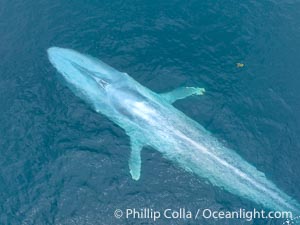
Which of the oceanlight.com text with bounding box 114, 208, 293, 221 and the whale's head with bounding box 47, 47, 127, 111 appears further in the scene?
the whale's head with bounding box 47, 47, 127, 111

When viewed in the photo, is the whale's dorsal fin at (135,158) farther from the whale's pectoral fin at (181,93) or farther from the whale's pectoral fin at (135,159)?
the whale's pectoral fin at (181,93)

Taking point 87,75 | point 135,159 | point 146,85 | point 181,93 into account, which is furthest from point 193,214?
point 87,75

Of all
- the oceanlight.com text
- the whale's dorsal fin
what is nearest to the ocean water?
the oceanlight.com text

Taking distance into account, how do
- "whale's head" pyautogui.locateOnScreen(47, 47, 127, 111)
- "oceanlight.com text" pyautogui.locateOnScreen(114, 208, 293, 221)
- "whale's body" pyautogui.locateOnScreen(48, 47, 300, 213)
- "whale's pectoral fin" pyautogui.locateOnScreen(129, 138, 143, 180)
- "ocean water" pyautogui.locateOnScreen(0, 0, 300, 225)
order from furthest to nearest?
"whale's head" pyautogui.locateOnScreen(47, 47, 127, 111)
"whale's pectoral fin" pyautogui.locateOnScreen(129, 138, 143, 180)
"whale's body" pyautogui.locateOnScreen(48, 47, 300, 213)
"ocean water" pyautogui.locateOnScreen(0, 0, 300, 225)
"oceanlight.com text" pyautogui.locateOnScreen(114, 208, 293, 221)

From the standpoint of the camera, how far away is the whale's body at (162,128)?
29120 mm

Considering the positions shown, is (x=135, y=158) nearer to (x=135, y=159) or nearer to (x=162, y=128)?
(x=135, y=159)

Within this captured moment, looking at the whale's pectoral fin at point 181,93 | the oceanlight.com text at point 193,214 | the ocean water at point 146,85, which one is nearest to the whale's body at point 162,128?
the whale's pectoral fin at point 181,93

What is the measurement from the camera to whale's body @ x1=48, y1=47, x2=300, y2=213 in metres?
29.1

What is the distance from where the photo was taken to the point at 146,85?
35.7m

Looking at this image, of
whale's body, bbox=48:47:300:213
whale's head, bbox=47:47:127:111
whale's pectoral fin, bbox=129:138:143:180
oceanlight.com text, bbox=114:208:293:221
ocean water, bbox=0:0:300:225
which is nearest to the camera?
oceanlight.com text, bbox=114:208:293:221

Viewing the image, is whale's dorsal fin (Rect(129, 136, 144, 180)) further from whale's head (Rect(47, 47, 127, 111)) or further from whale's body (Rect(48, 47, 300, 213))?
whale's head (Rect(47, 47, 127, 111))

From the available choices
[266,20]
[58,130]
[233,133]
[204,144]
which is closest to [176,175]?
[204,144]

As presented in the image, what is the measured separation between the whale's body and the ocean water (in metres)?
0.83

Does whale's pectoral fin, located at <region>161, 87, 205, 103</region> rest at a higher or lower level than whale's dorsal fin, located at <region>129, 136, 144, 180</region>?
higher
